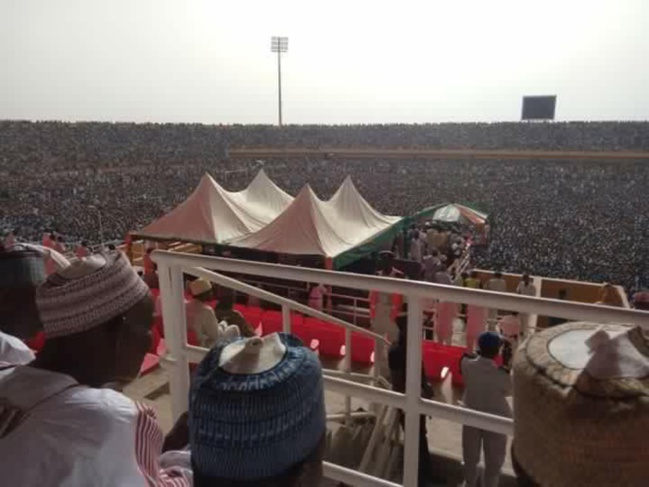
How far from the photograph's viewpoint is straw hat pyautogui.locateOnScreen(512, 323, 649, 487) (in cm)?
71

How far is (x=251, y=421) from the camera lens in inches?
32.6

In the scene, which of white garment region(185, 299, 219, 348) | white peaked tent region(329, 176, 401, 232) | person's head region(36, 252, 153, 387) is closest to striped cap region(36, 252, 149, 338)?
person's head region(36, 252, 153, 387)

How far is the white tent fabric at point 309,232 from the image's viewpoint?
8000 millimetres

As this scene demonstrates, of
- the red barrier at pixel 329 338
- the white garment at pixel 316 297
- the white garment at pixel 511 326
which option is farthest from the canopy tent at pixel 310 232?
the white garment at pixel 511 326

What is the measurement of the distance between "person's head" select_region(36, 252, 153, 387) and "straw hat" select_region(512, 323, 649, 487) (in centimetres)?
93

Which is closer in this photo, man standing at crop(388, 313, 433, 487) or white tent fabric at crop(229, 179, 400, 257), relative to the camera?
man standing at crop(388, 313, 433, 487)

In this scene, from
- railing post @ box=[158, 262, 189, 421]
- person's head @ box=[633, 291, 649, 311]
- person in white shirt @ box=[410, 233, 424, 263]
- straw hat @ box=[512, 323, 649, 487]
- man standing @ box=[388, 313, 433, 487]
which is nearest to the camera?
straw hat @ box=[512, 323, 649, 487]

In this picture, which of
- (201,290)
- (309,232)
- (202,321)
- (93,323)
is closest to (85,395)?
(93,323)

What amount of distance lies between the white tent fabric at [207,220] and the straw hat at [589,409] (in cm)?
816

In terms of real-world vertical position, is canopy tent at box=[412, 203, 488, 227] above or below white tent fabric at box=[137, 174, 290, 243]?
below

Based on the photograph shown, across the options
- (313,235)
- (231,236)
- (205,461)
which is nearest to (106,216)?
(231,236)

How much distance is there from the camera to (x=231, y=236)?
9.01 meters

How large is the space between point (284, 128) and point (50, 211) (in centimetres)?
2972

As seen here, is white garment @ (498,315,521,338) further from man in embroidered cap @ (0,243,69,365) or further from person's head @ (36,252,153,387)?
person's head @ (36,252,153,387)
